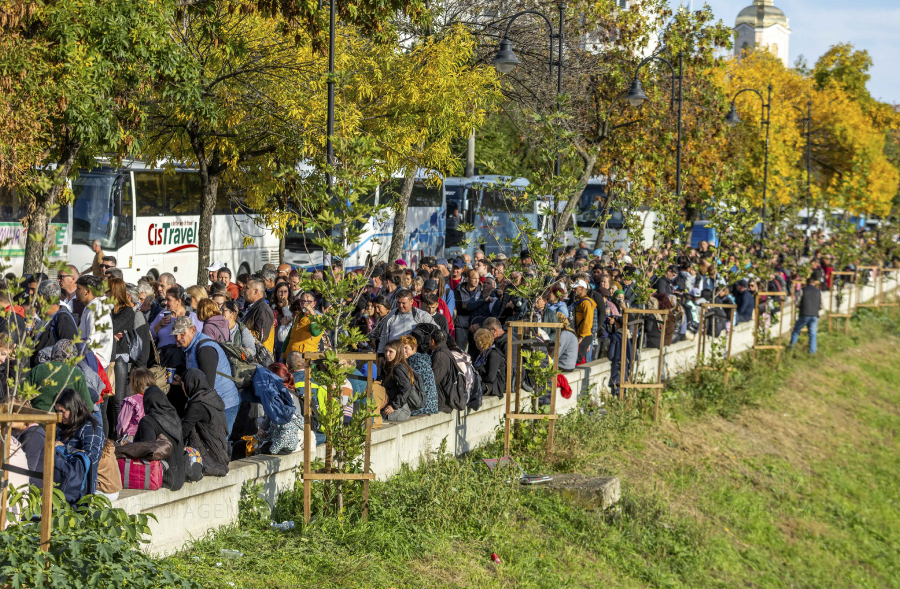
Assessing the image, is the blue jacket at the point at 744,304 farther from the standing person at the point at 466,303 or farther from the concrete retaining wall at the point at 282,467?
the standing person at the point at 466,303

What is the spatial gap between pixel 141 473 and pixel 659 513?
244 inches

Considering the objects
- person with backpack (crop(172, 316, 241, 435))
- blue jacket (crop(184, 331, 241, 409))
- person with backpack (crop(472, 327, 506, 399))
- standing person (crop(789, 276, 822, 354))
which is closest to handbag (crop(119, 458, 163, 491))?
person with backpack (crop(172, 316, 241, 435))

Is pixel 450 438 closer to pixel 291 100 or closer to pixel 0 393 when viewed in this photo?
pixel 0 393

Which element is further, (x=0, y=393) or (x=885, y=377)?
(x=885, y=377)

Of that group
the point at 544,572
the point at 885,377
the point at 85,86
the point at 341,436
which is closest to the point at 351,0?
the point at 85,86

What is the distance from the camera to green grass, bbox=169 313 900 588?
8.12m

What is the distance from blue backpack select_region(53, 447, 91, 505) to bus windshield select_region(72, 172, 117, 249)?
16.0 metres

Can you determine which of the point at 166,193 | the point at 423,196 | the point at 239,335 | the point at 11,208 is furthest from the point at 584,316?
the point at 423,196

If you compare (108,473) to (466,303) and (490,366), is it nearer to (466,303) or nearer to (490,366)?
(490,366)

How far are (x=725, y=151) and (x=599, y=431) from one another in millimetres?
24017

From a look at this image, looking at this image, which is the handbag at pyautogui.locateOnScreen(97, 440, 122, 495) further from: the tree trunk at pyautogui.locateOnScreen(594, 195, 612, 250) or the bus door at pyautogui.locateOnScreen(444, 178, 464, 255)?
the bus door at pyautogui.locateOnScreen(444, 178, 464, 255)

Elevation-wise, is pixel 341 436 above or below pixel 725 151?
below

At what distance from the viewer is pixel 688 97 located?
29.5 m

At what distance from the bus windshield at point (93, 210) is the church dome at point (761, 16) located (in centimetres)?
9380
